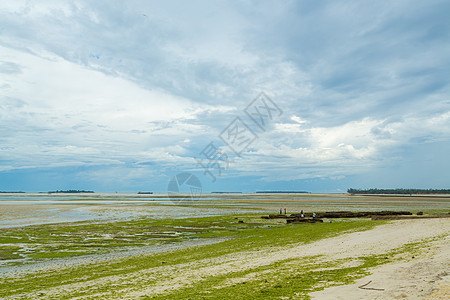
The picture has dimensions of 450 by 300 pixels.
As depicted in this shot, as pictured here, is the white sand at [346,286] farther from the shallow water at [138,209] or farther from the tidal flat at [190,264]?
the shallow water at [138,209]

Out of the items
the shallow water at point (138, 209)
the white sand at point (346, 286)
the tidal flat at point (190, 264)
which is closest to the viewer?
the white sand at point (346, 286)

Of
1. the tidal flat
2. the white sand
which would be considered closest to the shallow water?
the tidal flat

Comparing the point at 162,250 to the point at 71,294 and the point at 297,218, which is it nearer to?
the point at 71,294

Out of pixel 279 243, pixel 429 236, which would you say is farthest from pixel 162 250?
pixel 429 236

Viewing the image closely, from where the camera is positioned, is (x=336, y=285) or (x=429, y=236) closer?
(x=336, y=285)

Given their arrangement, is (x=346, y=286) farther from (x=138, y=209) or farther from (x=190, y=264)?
(x=138, y=209)

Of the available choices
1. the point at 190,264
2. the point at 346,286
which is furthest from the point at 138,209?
the point at 346,286

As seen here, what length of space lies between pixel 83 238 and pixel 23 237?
6374 mm

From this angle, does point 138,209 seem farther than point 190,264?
Yes

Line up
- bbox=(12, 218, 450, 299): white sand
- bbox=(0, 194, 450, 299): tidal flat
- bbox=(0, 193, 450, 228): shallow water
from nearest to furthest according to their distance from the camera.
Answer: bbox=(12, 218, 450, 299): white sand < bbox=(0, 194, 450, 299): tidal flat < bbox=(0, 193, 450, 228): shallow water

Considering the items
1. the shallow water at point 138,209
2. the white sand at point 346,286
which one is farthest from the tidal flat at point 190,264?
the shallow water at point 138,209

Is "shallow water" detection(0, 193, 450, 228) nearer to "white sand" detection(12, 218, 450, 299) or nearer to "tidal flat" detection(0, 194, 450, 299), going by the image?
"tidal flat" detection(0, 194, 450, 299)

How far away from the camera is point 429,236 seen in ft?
71.2

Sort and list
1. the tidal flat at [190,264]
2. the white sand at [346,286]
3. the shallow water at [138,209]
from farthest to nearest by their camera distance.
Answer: the shallow water at [138,209]
the tidal flat at [190,264]
the white sand at [346,286]
